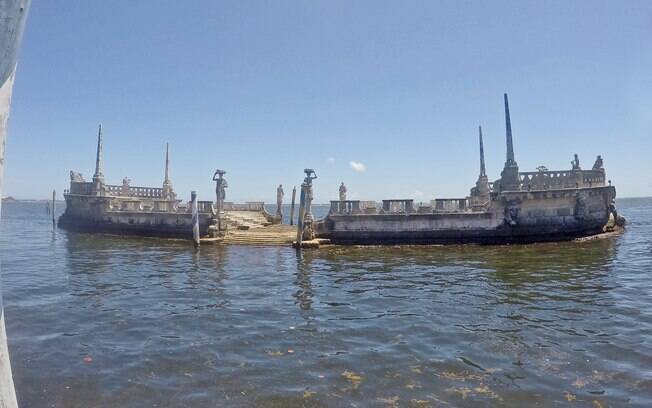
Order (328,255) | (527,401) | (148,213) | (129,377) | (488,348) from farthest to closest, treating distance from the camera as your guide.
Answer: (148,213), (328,255), (488,348), (129,377), (527,401)

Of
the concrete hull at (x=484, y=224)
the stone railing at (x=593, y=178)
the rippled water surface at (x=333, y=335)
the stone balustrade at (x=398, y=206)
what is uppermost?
the stone railing at (x=593, y=178)

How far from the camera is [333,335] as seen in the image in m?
8.45

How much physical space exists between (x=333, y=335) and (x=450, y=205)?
1774 centimetres

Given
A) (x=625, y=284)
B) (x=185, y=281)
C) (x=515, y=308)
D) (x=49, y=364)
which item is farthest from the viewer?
(x=185, y=281)

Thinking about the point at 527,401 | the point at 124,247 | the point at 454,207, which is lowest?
the point at 527,401

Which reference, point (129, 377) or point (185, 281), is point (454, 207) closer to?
point (185, 281)

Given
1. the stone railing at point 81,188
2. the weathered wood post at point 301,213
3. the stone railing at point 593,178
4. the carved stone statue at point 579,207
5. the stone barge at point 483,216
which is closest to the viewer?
the weathered wood post at point 301,213

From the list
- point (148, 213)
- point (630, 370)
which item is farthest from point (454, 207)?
point (148, 213)

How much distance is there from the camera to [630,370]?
650 centimetres

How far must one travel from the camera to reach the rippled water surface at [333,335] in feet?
19.4

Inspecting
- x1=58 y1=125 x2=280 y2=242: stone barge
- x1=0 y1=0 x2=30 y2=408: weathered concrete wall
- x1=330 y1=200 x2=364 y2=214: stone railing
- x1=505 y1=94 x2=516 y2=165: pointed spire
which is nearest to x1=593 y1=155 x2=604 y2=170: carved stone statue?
x1=505 y1=94 x2=516 y2=165: pointed spire

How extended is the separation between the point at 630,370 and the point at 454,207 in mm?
18286

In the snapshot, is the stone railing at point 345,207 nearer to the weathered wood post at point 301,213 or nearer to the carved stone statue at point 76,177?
the weathered wood post at point 301,213

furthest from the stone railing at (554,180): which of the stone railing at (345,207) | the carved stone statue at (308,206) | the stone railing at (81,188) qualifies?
the stone railing at (81,188)
